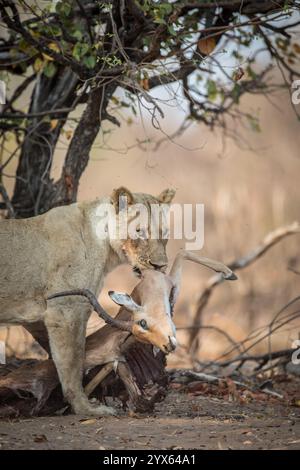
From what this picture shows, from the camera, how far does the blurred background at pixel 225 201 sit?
33.2 feet

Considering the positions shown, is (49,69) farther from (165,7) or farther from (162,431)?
(162,431)

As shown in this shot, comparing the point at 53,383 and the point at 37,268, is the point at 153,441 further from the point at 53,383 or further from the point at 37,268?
the point at 37,268

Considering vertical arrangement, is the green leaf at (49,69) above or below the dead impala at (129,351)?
above

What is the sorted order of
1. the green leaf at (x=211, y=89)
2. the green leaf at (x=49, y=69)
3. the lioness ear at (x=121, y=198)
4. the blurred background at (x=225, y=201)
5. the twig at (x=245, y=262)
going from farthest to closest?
the blurred background at (x=225, y=201), the twig at (x=245, y=262), the green leaf at (x=211, y=89), the green leaf at (x=49, y=69), the lioness ear at (x=121, y=198)

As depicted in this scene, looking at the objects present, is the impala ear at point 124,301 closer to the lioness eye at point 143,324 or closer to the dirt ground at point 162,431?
the lioness eye at point 143,324

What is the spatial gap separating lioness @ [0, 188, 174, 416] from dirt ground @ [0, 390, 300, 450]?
0.38 meters

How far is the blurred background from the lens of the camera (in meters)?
10.1

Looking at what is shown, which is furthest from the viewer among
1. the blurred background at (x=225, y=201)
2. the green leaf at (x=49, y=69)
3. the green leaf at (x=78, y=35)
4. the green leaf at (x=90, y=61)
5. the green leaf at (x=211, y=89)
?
the blurred background at (x=225, y=201)

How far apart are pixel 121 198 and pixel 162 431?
1.65 meters

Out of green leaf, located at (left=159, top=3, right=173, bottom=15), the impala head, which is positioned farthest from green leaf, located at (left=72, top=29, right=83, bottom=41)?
the impala head

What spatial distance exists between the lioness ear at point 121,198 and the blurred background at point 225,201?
1165mm

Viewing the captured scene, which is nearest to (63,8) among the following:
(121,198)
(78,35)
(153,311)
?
(78,35)

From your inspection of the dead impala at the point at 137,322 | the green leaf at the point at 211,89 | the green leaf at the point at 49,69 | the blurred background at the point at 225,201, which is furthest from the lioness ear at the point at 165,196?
the green leaf at the point at 211,89

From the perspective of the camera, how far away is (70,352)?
16.6 feet
